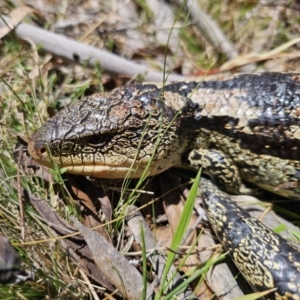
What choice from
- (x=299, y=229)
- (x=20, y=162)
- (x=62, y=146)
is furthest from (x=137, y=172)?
(x=299, y=229)

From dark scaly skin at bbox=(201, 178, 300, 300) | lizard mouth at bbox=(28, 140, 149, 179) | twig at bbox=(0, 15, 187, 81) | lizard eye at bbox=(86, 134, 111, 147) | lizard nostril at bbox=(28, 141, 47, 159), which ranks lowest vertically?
dark scaly skin at bbox=(201, 178, 300, 300)

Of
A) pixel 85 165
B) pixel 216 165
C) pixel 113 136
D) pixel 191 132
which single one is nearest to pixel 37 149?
pixel 85 165

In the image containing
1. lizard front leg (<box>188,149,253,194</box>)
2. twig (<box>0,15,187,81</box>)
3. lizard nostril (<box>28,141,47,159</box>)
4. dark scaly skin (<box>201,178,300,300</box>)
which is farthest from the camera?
twig (<box>0,15,187,81</box>)

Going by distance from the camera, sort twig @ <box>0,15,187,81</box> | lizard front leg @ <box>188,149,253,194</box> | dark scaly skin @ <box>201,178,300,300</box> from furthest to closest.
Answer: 1. twig @ <box>0,15,187,81</box>
2. lizard front leg @ <box>188,149,253,194</box>
3. dark scaly skin @ <box>201,178,300,300</box>

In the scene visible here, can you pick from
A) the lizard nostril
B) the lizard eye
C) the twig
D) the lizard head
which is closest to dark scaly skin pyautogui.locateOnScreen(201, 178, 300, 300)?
the lizard head

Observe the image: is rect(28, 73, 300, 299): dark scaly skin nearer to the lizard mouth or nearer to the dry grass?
the lizard mouth

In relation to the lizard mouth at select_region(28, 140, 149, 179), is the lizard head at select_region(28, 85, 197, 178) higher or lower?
higher

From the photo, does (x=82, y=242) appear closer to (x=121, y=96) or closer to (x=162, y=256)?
(x=162, y=256)
